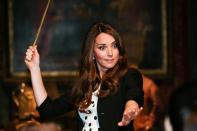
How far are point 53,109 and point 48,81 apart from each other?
363cm

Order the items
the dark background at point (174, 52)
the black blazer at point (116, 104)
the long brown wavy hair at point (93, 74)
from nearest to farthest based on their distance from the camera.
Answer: the black blazer at point (116, 104) < the long brown wavy hair at point (93, 74) < the dark background at point (174, 52)

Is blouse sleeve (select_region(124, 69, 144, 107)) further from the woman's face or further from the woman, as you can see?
the woman's face

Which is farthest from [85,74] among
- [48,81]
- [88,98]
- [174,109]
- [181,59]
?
[181,59]

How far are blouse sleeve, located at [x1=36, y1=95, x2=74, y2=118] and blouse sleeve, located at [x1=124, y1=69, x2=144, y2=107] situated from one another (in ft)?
1.58

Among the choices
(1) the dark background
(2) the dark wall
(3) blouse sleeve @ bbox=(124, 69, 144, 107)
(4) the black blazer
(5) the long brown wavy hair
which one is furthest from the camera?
(2) the dark wall

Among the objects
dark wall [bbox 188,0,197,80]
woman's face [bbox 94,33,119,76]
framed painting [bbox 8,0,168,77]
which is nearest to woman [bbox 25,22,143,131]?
woman's face [bbox 94,33,119,76]

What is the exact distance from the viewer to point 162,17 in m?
6.26

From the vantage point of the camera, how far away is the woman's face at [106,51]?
2.52 m

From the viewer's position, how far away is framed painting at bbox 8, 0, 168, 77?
620 centimetres

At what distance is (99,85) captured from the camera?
2.58m

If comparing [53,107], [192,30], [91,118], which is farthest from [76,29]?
[91,118]

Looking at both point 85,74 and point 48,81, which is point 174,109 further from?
point 48,81

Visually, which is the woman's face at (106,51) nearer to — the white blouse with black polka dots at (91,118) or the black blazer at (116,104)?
the black blazer at (116,104)

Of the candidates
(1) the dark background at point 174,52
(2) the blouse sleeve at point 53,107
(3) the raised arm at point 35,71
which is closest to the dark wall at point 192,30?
(1) the dark background at point 174,52
